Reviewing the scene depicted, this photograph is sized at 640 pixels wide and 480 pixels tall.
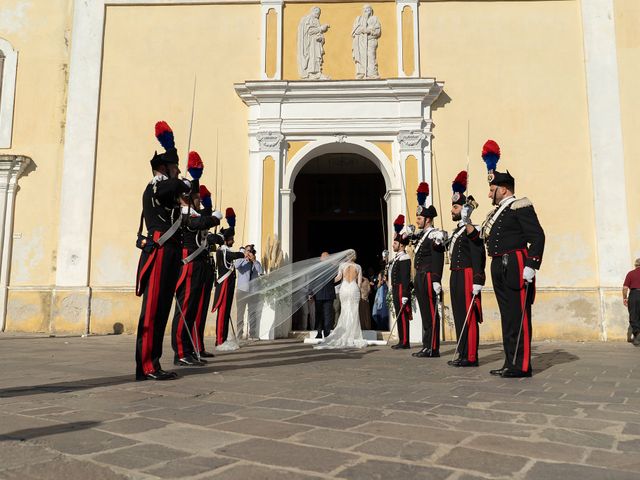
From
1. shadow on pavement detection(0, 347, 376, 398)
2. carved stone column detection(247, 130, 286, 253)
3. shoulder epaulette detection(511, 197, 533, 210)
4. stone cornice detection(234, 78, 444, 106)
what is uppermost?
stone cornice detection(234, 78, 444, 106)

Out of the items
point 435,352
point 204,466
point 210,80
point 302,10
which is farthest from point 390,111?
point 204,466

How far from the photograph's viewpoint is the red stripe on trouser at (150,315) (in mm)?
4535

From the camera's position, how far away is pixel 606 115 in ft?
35.2

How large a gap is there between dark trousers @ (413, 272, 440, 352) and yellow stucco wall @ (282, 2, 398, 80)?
19.0ft

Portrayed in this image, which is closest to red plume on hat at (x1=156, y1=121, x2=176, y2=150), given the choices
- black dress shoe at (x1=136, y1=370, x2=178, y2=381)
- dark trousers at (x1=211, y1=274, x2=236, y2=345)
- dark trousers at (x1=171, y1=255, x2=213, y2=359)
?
dark trousers at (x1=171, y1=255, x2=213, y2=359)

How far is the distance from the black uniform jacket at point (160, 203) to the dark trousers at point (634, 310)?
8.48 metres

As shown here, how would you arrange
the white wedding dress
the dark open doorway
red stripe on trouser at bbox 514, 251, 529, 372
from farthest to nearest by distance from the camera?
the dark open doorway < the white wedding dress < red stripe on trouser at bbox 514, 251, 529, 372

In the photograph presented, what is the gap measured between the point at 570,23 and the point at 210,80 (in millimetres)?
7658

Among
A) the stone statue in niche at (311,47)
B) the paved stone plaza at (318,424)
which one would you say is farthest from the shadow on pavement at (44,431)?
the stone statue in niche at (311,47)

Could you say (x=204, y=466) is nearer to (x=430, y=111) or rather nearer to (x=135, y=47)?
(x=430, y=111)

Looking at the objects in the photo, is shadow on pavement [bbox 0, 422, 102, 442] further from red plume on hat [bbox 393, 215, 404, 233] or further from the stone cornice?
the stone cornice

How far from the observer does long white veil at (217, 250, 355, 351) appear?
9.11m

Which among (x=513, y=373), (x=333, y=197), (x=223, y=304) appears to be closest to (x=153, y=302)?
(x=513, y=373)

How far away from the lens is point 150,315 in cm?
457
